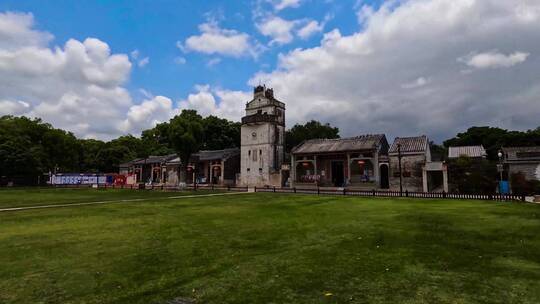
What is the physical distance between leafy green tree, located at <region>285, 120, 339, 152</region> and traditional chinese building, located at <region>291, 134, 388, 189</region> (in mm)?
17612

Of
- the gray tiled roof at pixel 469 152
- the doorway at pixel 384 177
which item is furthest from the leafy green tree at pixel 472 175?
the doorway at pixel 384 177

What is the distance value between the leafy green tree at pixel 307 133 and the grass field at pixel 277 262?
50.2 meters

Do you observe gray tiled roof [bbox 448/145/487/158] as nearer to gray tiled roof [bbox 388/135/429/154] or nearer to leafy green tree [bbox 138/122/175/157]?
gray tiled roof [bbox 388/135/429/154]

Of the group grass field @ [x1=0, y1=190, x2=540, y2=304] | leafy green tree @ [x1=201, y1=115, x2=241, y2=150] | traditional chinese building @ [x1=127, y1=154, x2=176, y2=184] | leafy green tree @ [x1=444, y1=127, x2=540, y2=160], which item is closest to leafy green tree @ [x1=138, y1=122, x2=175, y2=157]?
traditional chinese building @ [x1=127, y1=154, x2=176, y2=184]

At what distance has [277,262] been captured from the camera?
22.7 feet

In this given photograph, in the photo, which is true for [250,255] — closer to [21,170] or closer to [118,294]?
[118,294]

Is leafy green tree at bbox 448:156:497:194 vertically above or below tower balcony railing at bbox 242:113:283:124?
below

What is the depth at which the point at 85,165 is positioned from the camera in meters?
72.1

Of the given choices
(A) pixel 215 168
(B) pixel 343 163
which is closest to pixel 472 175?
(B) pixel 343 163

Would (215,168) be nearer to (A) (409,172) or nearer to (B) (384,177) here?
(B) (384,177)

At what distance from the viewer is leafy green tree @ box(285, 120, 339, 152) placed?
2447 inches

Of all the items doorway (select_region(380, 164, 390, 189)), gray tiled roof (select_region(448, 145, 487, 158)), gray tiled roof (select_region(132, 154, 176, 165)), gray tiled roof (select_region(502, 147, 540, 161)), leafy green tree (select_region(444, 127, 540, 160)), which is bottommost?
doorway (select_region(380, 164, 390, 189))

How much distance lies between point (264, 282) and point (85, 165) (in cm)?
7792

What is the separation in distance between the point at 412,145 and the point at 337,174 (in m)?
10.2
